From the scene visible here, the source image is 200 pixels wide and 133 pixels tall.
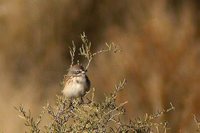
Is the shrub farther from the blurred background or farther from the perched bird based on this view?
the blurred background

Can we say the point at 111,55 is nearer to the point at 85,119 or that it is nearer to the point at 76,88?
the point at 76,88

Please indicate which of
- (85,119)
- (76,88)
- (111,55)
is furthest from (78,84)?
(111,55)

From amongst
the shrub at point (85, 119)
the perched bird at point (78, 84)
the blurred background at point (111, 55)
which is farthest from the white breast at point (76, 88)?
the blurred background at point (111, 55)

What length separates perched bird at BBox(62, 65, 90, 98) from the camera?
549 cm

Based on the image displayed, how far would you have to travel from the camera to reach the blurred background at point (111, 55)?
841 cm

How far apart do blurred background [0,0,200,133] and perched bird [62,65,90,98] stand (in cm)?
252

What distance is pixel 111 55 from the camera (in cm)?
891

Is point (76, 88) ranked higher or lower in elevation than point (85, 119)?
higher

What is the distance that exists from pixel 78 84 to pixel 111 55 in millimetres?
3322

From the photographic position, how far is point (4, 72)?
8.86m

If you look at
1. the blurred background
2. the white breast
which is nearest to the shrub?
the white breast

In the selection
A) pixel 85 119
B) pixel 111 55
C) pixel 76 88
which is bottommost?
pixel 85 119

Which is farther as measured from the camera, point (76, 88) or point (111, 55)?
point (111, 55)

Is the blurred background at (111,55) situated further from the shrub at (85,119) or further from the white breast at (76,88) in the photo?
the shrub at (85,119)
